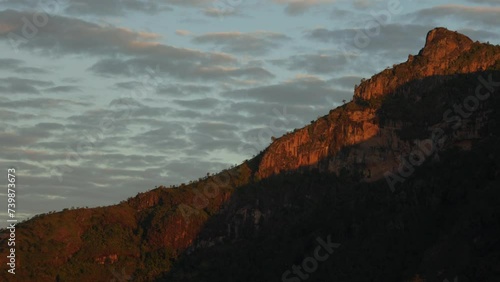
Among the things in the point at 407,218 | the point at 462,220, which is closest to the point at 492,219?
the point at 462,220

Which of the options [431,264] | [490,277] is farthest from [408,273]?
[490,277]

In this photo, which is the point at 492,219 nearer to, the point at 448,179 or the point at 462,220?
the point at 462,220

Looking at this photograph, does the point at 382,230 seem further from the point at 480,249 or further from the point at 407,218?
the point at 480,249

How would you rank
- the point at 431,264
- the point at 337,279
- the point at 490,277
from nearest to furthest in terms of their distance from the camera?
the point at 490,277 < the point at 431,264 < the point at 337,279

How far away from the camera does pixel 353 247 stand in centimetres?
19825

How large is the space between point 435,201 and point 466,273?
25430mm

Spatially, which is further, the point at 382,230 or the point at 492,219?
the point at 382,230

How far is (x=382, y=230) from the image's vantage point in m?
198

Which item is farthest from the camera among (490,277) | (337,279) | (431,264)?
(337,279)

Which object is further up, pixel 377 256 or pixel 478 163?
pixel 478 163

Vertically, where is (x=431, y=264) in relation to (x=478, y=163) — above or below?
below

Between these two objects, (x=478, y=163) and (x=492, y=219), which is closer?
(x=492, y=219)

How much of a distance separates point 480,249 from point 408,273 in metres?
11.1

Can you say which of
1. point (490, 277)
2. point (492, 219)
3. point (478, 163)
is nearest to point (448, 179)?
point (478, 163)
